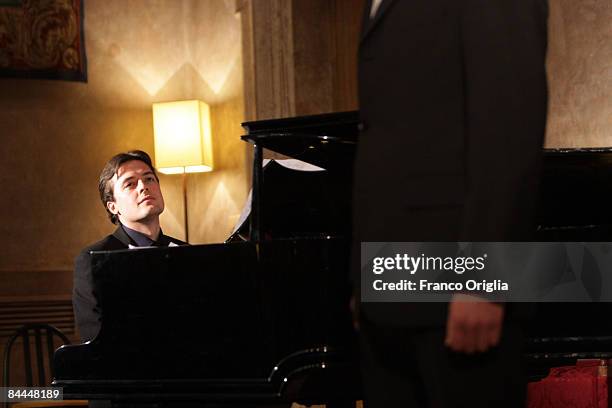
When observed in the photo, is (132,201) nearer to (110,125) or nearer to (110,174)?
(110,174)

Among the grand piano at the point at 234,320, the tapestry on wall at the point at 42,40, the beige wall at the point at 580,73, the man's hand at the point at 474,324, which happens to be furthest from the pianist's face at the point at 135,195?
the tapestry on wall at the point at 42,40

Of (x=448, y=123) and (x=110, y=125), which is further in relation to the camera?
(x=110, y=125)

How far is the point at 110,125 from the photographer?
527 cm

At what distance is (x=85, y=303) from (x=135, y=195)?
1.47 ft

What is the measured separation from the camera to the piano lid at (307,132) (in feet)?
7.11

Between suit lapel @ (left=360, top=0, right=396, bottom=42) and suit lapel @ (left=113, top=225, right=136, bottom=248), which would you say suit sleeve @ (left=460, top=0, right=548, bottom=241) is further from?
suit lapel @ (left=113, top=225, right=136, bottom=248)

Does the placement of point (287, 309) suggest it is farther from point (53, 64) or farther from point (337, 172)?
point (53, 64)

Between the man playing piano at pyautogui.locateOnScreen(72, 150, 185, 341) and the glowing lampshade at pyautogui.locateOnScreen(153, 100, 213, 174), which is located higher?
the glowing lampshade at pyautogui.locateOnScreen(153, 100, 213, 174)

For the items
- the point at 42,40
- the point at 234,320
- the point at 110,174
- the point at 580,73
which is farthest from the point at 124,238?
the point at 42,40

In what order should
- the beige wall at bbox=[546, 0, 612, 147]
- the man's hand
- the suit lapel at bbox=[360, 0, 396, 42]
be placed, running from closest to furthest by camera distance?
the man's hand → the suit lapel at bbox=[360, 0, 396, 42] → the beige wall at bbox=[546, 0, 612, 147]

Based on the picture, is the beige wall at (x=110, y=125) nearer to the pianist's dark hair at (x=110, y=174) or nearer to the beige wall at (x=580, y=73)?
the beige wall at (x=580, y=73)

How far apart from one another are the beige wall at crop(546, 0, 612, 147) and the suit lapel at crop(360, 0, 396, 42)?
2759 mm

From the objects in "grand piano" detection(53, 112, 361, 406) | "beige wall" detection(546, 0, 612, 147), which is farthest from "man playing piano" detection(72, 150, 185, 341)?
"beige wall" detection(546, 0, 612, 147)

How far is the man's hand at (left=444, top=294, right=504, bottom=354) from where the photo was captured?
117cm
